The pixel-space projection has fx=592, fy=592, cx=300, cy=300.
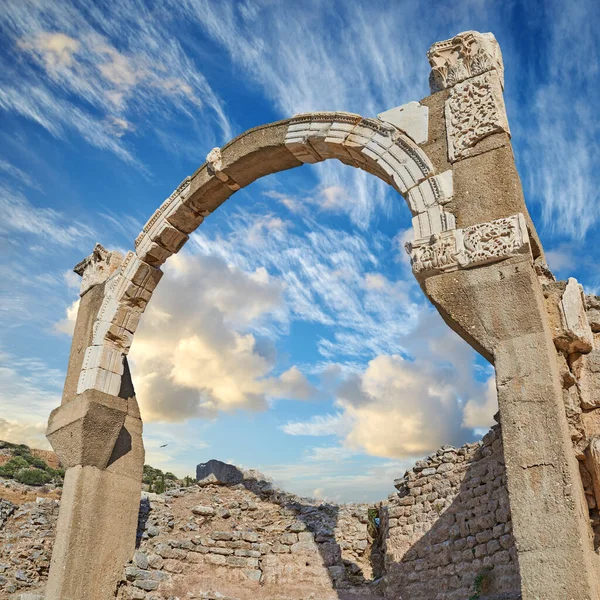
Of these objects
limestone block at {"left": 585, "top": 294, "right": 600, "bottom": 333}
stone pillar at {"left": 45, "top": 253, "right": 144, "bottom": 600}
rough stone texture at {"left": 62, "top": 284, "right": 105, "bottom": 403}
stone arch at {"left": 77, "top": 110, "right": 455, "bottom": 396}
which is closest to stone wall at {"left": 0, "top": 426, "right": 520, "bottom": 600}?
stone pillar at {"left": 45, "top": 253, "right": 144, "bottom": 600}

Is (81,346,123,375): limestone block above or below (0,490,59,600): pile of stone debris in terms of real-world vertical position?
above

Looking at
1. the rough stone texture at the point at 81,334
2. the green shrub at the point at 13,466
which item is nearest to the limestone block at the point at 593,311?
the rough stone texture at the point at 81,334

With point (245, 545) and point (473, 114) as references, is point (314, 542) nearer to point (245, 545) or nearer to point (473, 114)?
point (245, 545)

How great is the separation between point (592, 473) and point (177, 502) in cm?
716

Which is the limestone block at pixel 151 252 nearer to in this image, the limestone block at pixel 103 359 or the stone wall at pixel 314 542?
the limestone block at pixel 103 359

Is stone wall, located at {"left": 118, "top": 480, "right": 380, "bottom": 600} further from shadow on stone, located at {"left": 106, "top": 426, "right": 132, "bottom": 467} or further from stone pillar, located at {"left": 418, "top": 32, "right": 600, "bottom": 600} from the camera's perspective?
stone pillar, located at {"left": 418, "top": 32, "right": 600, "bottom": 600}

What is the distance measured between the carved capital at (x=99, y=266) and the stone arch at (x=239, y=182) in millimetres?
47

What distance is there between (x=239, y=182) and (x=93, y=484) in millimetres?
4227

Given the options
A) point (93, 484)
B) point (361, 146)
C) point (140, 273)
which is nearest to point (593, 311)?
point (361, 146)

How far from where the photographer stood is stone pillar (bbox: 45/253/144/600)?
22.4 feet

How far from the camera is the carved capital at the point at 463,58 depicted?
5.29 m

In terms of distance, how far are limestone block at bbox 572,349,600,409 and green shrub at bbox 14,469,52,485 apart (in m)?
20.7

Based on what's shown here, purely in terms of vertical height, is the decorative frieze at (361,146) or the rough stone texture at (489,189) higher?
the decorative frieze at (361,146)

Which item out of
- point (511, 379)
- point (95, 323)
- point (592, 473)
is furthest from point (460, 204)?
point (95, 323)
